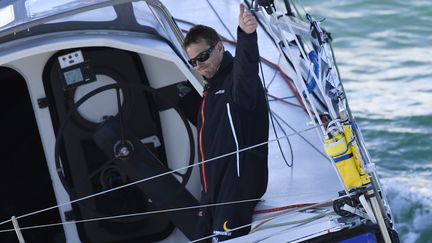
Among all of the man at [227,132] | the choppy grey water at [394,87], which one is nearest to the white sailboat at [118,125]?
the man at [227,132]

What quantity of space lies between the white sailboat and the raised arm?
34 centimetres

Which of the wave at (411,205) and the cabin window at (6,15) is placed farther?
the wave at (411,205)

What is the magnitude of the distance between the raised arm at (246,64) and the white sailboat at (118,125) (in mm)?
344

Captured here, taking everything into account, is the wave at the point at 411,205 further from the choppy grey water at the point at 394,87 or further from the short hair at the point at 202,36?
the short hair at the point at 202,36

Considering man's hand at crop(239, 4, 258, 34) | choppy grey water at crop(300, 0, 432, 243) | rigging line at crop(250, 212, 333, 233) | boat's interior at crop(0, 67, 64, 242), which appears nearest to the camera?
man's hand at crop(239, 4, 258, 34)

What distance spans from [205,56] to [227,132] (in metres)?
0.31

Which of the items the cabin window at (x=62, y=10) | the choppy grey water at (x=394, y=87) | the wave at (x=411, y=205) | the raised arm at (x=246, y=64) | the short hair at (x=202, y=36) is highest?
the cabin window at (x=62, y=10)

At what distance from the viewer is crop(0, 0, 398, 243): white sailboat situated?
12.4 feet

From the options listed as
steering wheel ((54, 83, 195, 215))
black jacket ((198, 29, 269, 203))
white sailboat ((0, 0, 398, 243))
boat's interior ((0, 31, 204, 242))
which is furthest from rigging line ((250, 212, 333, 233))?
steering wheel ((54, 83, 195, 215))

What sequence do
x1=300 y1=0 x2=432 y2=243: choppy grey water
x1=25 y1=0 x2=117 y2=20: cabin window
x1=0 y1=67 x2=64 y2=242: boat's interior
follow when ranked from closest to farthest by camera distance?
x1=25 y1=0 x2=117 y2=20: cabin window → x1=0 y1=67 x2=64 y2=242: boat's interior → x1=300 y1=0 x2=432 y2=243: choppy grey water

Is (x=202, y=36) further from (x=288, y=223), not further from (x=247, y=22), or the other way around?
(x=288, y=223)

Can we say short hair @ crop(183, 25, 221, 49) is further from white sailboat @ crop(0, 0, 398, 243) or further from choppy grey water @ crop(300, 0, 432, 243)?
choppy grey water @ crop(300, 0, 432, 243)

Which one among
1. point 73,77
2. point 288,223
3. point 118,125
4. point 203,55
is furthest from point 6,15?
point 288,223

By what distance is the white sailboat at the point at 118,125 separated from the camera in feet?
12.4
